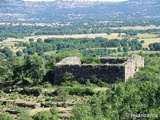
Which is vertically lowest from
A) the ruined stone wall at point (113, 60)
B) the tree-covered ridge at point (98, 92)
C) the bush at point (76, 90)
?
the bush at point (76, 90)

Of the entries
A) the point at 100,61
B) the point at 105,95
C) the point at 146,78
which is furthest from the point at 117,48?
the point at 105,95

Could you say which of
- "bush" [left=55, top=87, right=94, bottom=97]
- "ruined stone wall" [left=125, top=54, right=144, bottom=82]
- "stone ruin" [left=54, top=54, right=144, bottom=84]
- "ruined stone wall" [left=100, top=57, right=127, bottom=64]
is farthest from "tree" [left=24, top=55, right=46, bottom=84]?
"ruined stone wall" [left=125, top=54, right=144, bottom=82]

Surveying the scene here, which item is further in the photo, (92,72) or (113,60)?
(113,60)

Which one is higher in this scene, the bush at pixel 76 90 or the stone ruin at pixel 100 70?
the stone ruin at pixel 100 70

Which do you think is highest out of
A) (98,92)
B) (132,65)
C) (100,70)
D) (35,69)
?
(132,65)

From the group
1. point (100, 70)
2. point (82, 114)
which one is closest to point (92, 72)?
point (100, 70)

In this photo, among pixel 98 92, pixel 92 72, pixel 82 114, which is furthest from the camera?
pixel 92 72

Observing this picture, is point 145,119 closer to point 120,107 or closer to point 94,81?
point 120,107

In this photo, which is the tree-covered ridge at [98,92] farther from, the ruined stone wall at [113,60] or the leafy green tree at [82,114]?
the ruined stone wall at [113,60]

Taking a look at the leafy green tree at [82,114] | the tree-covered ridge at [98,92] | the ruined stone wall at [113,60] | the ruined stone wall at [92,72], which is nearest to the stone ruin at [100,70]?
the ruined stone wall at [92,72]

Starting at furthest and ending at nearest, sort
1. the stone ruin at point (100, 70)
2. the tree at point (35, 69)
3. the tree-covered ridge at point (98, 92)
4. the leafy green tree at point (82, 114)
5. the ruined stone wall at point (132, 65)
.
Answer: the tree at point (35, 69) < the ruined stone wall at point (132, 65) < the stone ruin at point (100, 70) < the tree-covered ridge at point (98, 92) < the leafy green tree at point (82, 114)

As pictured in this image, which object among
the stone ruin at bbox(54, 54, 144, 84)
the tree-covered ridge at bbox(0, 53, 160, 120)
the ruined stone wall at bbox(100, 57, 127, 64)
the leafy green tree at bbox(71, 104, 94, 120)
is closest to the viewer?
the leafy green tree at bbox(71, 104, 94, 120)

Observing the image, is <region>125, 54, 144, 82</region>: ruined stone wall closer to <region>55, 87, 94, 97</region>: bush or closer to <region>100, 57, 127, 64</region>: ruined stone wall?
<region>100, 57, 127, 64</region>: ruined stone wall

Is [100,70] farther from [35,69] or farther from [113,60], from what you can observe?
[35,69]
